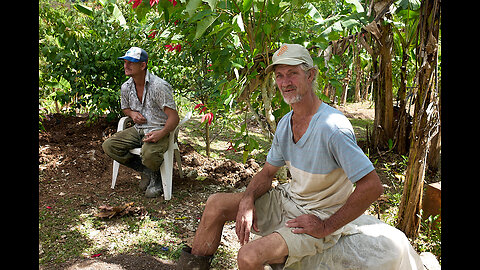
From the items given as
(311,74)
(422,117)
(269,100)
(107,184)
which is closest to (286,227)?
(311,74)

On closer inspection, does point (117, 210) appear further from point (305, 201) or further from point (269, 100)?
point (305, 201)

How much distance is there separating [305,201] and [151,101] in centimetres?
228

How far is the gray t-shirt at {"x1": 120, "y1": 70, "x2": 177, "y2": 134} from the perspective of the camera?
3752 mm

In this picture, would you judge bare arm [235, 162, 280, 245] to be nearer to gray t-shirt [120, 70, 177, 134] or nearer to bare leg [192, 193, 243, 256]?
bare leg [192, 193, 243, 256]

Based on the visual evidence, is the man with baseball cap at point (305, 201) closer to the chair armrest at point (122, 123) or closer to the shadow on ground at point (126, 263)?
the shadow on ground at point (126, 263)

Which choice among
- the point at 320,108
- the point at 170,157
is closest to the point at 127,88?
the point at 170,157

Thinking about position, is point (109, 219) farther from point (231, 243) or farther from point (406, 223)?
point (406, 223)

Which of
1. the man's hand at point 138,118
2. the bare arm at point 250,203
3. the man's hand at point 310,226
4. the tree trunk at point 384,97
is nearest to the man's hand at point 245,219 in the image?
the bare arm at point 250,203

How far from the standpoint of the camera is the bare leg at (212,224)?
2.13 meters

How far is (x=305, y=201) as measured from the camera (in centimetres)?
207

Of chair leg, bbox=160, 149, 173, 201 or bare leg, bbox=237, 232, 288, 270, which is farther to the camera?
chair leg, bbox=160, 149, 173, 201

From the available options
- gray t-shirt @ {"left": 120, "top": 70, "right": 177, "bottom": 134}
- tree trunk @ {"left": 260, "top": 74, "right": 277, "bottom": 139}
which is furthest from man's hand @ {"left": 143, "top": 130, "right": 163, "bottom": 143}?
tree trunk @ {"left": 260, "top": 74, "right": 277, "bottom": 139}

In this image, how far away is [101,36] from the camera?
493 centimetres
